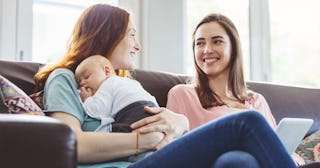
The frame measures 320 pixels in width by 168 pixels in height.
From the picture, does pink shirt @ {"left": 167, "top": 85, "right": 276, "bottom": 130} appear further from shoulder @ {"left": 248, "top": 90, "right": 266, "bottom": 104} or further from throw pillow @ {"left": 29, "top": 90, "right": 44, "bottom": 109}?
throw pillow @ {"left": 29, "top": 90, "right": 44, "bottom": 109}

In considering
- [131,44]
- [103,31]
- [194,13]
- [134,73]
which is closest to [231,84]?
[134,73]

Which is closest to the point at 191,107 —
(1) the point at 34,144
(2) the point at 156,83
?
(2) the point at 156,83

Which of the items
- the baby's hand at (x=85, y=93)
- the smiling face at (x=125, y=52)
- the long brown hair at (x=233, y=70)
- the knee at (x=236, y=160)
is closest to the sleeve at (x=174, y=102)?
the long brown hair at (x=233, y=70)

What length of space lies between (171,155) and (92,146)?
25 cm

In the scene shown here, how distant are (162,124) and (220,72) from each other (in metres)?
0.79

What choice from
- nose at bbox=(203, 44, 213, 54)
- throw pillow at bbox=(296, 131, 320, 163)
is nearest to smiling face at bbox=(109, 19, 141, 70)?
nose at bbox=(203, 44, 213, 54)

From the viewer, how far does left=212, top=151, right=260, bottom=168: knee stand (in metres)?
0.99

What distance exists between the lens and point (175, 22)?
270 cm

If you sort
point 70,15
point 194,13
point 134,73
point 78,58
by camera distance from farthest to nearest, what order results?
point 194,13, point 70,15, point 134,73, point 78,58

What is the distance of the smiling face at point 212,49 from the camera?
79.7 inches

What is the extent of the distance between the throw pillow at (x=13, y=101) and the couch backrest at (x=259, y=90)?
12.8 inches

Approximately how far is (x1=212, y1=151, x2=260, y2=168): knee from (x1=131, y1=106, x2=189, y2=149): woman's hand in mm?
317

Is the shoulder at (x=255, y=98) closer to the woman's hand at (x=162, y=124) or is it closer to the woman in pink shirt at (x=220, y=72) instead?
the woman in pink shirt at (x=220, y=72)

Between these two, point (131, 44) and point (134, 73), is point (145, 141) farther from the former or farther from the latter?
point (134, 73)
